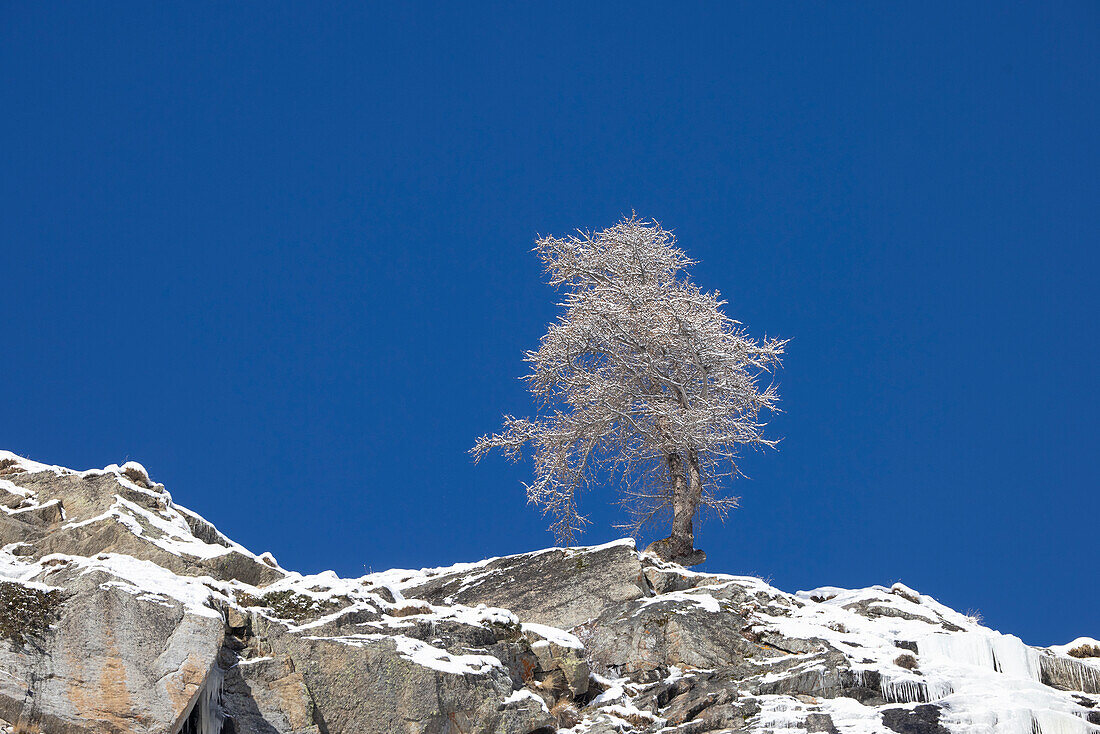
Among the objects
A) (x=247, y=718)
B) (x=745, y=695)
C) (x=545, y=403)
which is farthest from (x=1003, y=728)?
(x=545, y=403)

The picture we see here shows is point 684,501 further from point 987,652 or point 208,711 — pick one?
point 208,711

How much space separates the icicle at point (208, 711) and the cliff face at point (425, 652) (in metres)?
0.03

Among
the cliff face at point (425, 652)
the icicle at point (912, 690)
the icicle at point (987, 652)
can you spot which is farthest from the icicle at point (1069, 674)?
the icicle at point (912, 690)

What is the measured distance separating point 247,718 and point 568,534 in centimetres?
1384

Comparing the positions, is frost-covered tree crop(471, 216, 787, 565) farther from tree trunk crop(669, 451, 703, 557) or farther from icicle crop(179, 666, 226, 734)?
icicle crop(179, 666, 226, 734)

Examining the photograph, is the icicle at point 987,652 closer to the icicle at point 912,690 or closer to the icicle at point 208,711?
the icicle at point 912,690

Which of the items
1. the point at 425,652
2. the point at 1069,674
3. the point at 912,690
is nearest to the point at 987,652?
the point at 1069,674

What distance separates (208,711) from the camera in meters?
15.4

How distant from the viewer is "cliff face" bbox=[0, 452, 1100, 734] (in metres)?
14.9

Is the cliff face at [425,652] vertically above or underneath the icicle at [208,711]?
above

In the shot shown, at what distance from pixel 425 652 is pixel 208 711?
3430 mm

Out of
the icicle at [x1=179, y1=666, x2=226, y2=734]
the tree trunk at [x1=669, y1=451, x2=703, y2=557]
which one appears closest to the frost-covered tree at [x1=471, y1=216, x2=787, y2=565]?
the tree trunk at [x1=669, y1=451, x2=703, y2=557]

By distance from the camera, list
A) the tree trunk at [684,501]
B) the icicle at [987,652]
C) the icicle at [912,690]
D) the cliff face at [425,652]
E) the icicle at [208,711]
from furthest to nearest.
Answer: the tree trunk at [684,501], the icicle at [987,652], the icicle at [912,690], the icicle at [208,711], the cliff face at [425,652]

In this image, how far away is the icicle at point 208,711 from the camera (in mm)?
15156
